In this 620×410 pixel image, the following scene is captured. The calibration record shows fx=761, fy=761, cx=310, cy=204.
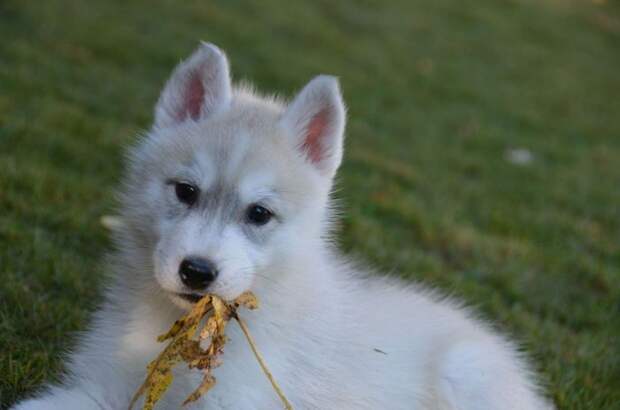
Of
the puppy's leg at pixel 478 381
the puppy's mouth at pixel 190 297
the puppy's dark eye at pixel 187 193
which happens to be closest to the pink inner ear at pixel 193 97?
the puppy's dark eye at pixel 187 193

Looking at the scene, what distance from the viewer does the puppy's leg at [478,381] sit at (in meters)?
2.98

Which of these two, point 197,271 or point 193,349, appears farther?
point 193,349

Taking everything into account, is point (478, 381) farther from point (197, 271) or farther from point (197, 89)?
point (197, 89)

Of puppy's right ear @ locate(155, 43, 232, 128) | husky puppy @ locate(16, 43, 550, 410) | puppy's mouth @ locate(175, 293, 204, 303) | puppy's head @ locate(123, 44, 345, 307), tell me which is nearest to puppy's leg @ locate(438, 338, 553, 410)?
husky puppy @ locate(16, 43, 550, 410)

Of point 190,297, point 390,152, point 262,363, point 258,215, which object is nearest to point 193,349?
point 190,297

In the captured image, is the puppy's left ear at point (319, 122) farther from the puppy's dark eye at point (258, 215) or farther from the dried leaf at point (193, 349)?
the dried leaf at point (193, 349)

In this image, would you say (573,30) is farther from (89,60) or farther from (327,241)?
(327,241)

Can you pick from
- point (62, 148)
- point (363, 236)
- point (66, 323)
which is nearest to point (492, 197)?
point (363, 236)

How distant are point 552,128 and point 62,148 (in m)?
6.48

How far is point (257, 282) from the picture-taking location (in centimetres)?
266

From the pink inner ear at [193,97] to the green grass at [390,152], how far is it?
3.13 ft

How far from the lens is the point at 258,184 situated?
261cm

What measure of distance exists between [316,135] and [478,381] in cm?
116

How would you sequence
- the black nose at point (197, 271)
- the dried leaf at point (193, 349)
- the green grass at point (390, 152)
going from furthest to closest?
the green grass at point (390, 152) < the dried leaf at point (193, 349) < the black nose at point (197, 271)
